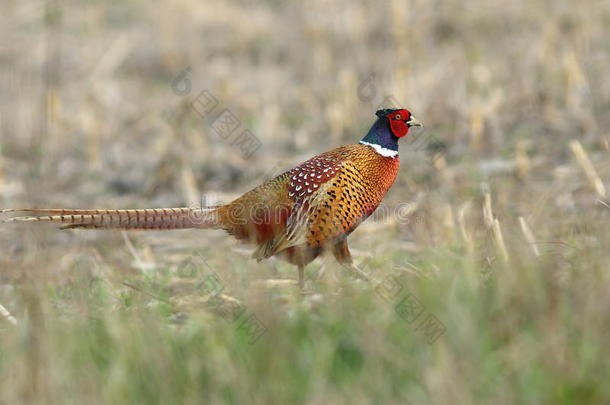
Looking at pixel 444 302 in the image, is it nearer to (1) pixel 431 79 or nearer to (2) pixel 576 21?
(1) pixel 431 79

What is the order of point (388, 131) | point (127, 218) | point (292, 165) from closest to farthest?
point (127, 218) → point (388, 131) → point (292, 165)

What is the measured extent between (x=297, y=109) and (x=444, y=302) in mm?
5873

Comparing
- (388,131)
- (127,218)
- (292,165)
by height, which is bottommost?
(292,165)

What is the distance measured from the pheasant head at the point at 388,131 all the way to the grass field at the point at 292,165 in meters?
0.52

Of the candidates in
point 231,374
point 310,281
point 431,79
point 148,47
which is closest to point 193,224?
point 310,281

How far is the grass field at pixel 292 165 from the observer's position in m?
3.15

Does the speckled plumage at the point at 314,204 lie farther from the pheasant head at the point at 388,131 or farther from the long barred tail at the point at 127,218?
the long barred tail at the point at 127,218

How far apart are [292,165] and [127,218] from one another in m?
3.76

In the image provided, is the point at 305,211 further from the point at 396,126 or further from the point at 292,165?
the point at 292,165

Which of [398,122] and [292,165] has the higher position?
[398,122]

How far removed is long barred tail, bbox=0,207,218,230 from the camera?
12.7 ft

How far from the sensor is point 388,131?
414cm

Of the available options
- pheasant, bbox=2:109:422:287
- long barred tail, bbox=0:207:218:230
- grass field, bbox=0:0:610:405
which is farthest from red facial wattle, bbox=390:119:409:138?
long barred tail, bbox=0:207:218:230

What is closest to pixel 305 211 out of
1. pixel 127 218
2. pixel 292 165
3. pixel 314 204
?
pixel 314 204
